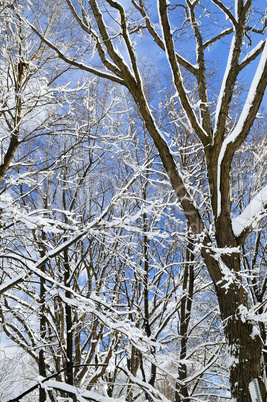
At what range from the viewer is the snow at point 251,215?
12.1 feet

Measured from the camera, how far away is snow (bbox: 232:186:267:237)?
370 centimetres

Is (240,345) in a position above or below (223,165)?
below

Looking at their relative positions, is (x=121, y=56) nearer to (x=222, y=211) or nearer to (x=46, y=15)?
(x=46, y=15)

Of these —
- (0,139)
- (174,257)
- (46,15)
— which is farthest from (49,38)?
(174,257)

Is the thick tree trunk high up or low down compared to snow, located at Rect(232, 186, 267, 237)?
down

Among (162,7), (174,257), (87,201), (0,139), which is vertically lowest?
(174,257)

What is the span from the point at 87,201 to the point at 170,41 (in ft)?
11.8

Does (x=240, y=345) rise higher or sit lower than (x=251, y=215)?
lower

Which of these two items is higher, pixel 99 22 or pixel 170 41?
pixel 99 22

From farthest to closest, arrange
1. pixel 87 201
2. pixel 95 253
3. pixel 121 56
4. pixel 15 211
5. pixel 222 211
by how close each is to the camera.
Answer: pixel 95 253 → pixel 87 201 → pixel 121 56 → pixel 222 211 → pixel 15 211

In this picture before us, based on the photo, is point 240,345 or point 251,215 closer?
point 240,345

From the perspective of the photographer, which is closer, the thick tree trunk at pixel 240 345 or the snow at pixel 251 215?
the thick tree trunk at pixel 240 345

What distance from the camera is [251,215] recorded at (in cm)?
379

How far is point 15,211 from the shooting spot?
218cm
